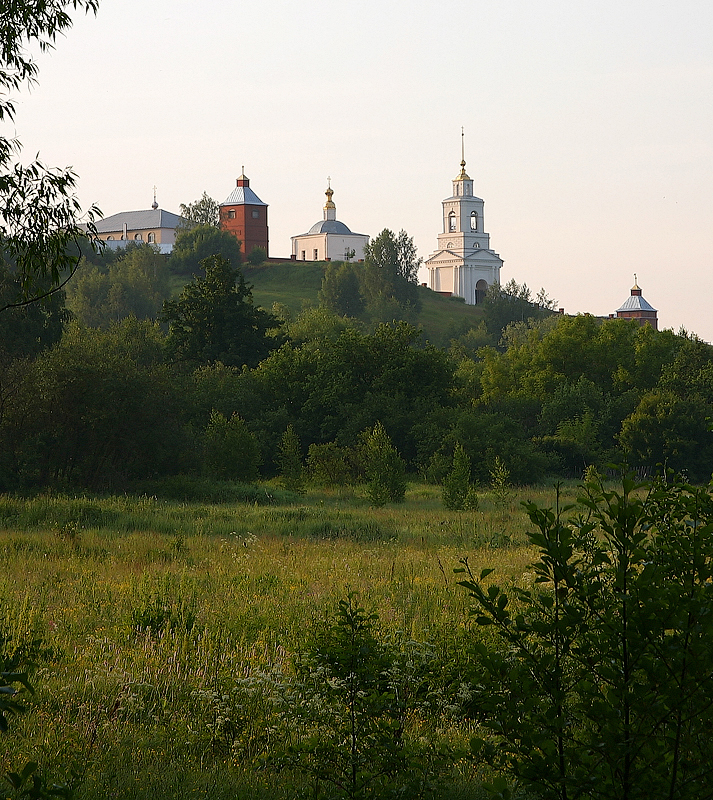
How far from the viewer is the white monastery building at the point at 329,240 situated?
474ft

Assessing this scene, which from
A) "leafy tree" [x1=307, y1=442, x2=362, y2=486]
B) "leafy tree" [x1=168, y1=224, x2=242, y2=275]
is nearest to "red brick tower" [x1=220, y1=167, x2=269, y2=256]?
"leafy tree" [x1=168, y1=224, x2=242, y2=275]

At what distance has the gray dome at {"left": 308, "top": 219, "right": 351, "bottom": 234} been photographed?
14562cm

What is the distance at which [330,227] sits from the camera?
14612 cm

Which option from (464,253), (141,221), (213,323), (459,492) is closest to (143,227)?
(141,221)

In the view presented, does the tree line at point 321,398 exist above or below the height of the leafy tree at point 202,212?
below

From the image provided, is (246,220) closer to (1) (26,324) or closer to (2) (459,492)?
(1) (26,324)

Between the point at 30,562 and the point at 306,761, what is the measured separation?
31.2ft

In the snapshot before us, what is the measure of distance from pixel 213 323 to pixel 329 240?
101 metres

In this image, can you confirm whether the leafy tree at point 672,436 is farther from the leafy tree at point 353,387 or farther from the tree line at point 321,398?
the leafy tree at point 353,387

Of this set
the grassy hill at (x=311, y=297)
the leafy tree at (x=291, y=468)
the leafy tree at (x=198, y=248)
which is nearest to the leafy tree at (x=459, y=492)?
the leafy tree at (x=291, y=468)

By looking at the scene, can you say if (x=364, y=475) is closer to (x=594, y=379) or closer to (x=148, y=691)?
(x=594, y=379)

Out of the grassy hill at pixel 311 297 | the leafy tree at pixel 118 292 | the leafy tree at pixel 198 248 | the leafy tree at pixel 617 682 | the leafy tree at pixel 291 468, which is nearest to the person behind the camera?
the leafy tree at pixel 617 682

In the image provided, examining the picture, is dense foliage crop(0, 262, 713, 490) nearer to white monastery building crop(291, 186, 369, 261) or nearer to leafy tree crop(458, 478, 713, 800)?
leafy tree crop(458, 478, 713, 800)

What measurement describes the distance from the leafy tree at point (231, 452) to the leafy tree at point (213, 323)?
1212 cm
